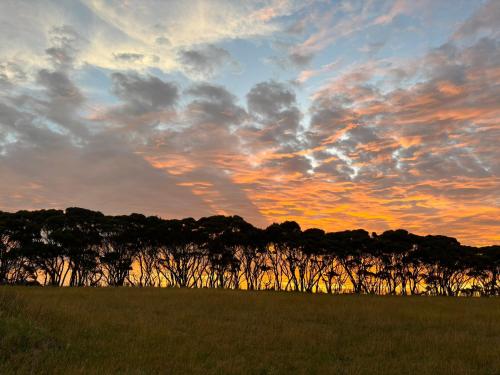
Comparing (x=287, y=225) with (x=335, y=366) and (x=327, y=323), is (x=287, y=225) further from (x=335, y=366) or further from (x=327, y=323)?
(x=335, y=366)

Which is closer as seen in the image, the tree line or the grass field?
the grass field

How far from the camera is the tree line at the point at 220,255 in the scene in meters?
60.2

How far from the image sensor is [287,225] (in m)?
66.9

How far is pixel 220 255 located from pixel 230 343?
55.3 meters

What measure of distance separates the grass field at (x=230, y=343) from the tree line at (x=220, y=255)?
1667 inches

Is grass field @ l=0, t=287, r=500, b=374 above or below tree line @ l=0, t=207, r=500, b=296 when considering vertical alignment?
below

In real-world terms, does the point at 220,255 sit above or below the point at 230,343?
above

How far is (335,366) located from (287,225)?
5409 centimetres

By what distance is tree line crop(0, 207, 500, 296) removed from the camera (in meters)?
60.2

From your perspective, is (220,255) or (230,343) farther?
(220,255)

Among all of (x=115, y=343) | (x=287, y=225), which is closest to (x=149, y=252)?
(x=287, y=225)

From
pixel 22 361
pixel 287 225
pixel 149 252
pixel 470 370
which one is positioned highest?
pixel 287 225

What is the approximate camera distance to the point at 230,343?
1592 cm

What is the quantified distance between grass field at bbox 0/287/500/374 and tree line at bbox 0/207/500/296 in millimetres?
42340
